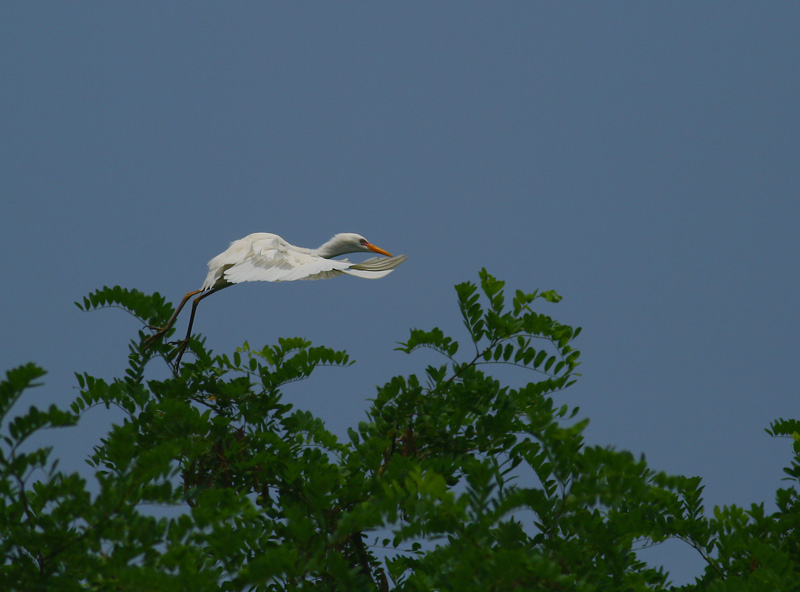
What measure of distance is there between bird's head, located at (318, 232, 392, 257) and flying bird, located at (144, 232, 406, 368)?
92 centimetres

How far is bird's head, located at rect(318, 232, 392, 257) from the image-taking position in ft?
27.0

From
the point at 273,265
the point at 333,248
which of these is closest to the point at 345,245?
the point at 333,248

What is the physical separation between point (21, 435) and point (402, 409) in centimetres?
198

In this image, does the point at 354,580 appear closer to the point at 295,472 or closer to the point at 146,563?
the point at 146,563

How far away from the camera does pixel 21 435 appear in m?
3.16

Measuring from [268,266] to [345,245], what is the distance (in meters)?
2.10

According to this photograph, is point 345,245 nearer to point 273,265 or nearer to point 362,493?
point 273,265

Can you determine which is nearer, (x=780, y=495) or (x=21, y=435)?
(x=21, y=435)

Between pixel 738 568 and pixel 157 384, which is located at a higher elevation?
pixel 157 384

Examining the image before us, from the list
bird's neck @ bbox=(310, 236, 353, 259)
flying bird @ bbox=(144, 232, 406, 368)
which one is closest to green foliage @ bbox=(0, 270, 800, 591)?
flying bird @ bbox=(144, 232, 406, 368)

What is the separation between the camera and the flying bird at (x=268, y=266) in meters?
5.96

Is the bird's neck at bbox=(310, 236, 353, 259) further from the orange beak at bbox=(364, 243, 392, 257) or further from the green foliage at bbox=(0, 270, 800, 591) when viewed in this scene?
the green foliage at bbox=(0, 270, 800, 591)

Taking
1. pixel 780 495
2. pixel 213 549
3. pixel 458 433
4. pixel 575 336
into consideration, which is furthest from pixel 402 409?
pixel 780 495

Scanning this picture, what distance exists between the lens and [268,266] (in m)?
6.27
